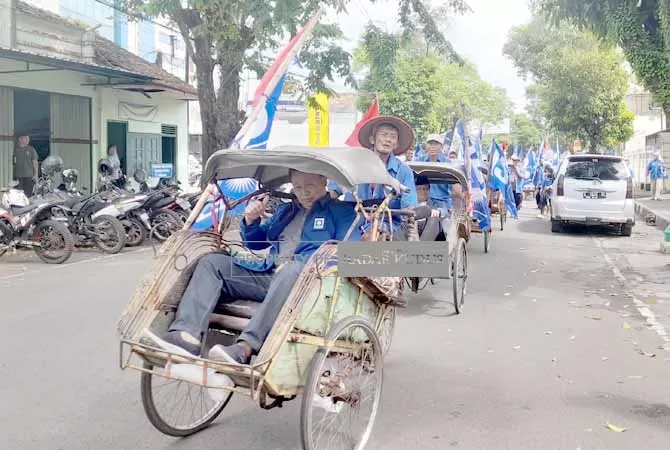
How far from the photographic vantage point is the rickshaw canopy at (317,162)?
161 inches

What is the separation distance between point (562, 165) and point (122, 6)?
394 inches

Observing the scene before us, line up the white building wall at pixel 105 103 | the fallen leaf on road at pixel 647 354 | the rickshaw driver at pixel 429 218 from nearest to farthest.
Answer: the fallen leaf on road at pixel 647 354 < the rickshaw driver at pixel 429 218 < the white building wall at pixel 105 103

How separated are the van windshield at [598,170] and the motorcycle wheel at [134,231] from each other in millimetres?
8973

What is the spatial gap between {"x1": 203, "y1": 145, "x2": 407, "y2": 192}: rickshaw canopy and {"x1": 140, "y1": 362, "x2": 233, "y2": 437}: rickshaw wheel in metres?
1.22

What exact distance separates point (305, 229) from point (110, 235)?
8.06m

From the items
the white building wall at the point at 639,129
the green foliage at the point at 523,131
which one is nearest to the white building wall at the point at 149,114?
the white building wall at the point at 639,129

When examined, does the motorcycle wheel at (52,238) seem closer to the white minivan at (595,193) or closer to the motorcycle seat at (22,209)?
the motorcycle seat at (22,209)

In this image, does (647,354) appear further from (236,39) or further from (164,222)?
(236,39)

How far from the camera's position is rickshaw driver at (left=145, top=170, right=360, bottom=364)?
3852 millimetres

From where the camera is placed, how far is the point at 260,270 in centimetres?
452

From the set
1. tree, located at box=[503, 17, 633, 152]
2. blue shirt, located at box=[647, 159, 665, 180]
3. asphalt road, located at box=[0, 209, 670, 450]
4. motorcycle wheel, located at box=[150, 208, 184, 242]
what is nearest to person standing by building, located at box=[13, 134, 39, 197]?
motorcycle wheel, located at box=[150, 208, 184, 242]

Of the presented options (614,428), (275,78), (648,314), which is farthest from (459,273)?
(614,428)

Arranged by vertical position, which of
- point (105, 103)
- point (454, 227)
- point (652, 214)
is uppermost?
point (105, 103)

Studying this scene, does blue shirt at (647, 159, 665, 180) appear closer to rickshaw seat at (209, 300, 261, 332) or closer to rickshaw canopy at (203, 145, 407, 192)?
rickshaw canopy at (203, 145, 407, 192)
